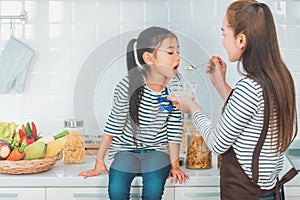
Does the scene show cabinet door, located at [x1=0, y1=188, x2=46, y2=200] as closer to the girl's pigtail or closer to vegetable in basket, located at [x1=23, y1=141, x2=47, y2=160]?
vegetable in basket, located at [x1=23, y1=141, x2=47, y2=160]

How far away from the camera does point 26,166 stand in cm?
196

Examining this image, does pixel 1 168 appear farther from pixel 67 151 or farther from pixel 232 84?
pixel 232 84

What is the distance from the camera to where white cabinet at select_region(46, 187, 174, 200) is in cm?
197

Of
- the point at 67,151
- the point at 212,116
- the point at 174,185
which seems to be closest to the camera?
the point at 174,185

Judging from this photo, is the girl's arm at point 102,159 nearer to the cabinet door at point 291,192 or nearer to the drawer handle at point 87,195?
the drawer handle at point 87,195

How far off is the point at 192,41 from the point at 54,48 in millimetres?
548

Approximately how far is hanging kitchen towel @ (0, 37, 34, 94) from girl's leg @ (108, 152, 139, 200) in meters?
0.59

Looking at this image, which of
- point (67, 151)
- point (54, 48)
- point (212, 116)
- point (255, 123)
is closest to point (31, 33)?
point (54, 48)

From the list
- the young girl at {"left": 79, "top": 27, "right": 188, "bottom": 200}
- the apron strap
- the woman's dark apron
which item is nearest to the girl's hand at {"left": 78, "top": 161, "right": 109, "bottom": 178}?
the young girl at {"left": 79, "top": 27, "right": 188, "bottom": 200}

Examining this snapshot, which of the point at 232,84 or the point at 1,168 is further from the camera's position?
the point at 232,84

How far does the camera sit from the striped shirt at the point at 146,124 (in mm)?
1980

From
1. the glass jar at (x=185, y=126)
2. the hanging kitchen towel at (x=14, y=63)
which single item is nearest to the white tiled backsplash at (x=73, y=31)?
the hanging kitchen towel at (x=14, y=63)

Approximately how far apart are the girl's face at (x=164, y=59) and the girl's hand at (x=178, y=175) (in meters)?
0.31

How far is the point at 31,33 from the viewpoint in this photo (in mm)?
2332
